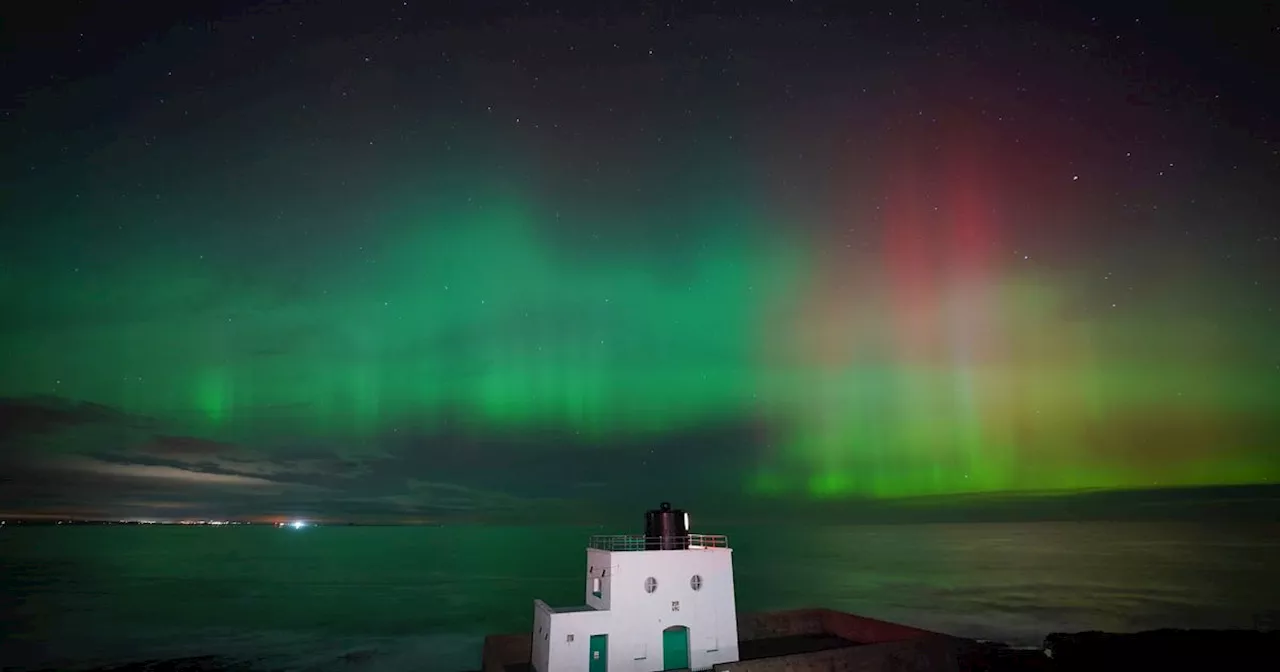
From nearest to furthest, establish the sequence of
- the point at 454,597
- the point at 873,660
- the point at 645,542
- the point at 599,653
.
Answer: the point at 599,653
the point at 645,542
the point at 873,660
the point at 454,597

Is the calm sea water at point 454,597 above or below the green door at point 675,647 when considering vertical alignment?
below

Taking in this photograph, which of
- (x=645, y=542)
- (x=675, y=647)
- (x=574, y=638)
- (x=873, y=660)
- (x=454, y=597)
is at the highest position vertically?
(x=645, y=542)

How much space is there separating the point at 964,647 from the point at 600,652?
1742cm

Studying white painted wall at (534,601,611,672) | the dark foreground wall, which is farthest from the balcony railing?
the dark foreground wall

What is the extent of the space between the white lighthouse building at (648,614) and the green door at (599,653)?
0.02 meters

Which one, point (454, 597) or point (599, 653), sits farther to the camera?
point (454, 597)

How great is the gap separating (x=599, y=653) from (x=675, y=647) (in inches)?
61.7

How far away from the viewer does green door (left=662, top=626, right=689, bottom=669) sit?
13.8 metres

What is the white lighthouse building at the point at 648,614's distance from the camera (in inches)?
527

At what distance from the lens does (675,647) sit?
45.8 ft

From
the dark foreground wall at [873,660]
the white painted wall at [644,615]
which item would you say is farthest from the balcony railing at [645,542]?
the dark foreground wall at [873,660]

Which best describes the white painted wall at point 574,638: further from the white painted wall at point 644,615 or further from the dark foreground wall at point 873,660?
the dark foreground wall at point 873,660

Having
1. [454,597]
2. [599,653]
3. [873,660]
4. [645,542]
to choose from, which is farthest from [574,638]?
[454,597]

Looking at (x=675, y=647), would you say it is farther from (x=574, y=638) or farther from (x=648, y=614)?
(x=574, y=638)
